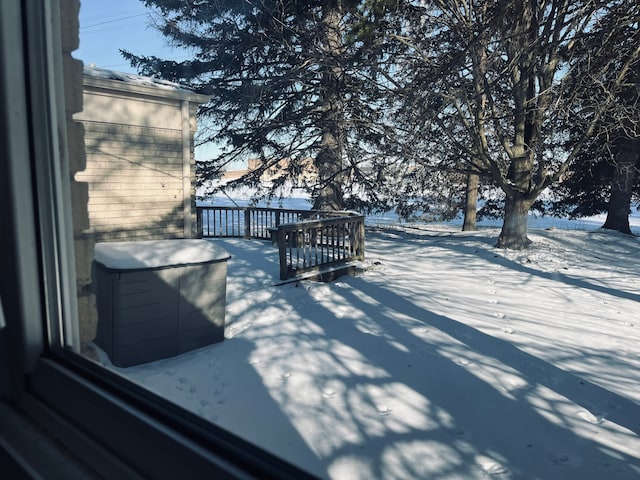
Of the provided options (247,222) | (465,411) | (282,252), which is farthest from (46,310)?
(247,222)

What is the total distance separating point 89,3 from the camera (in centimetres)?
143

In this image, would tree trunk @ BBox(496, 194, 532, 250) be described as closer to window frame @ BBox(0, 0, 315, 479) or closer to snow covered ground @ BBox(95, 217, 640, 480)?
snow covered ground @ BBox(95, 217, 640, 480)

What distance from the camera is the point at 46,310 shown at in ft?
3.56

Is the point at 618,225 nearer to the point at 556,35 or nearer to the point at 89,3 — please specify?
the point at 556,35

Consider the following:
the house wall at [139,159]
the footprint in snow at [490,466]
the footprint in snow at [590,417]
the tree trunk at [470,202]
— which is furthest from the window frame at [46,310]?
the tree trunk at [470,202]

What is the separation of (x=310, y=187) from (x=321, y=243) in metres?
5.88

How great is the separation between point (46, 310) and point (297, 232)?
17.1 ft

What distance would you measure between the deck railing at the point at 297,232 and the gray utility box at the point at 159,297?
6.78 ft

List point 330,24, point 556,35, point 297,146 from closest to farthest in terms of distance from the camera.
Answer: point 556,35
point 330,24
point 297,146

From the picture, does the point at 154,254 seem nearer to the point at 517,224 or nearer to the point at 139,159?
the point at 139,159

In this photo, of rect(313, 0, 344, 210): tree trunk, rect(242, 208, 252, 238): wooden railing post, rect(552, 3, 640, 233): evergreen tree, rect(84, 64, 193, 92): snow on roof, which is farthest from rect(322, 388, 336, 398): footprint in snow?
rect(313, 0, 344, 210): tree trunk

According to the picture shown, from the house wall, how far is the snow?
252 centimetres

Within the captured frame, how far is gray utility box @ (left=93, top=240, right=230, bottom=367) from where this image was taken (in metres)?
3.14

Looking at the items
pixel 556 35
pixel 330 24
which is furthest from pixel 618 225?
pixel 330 24
